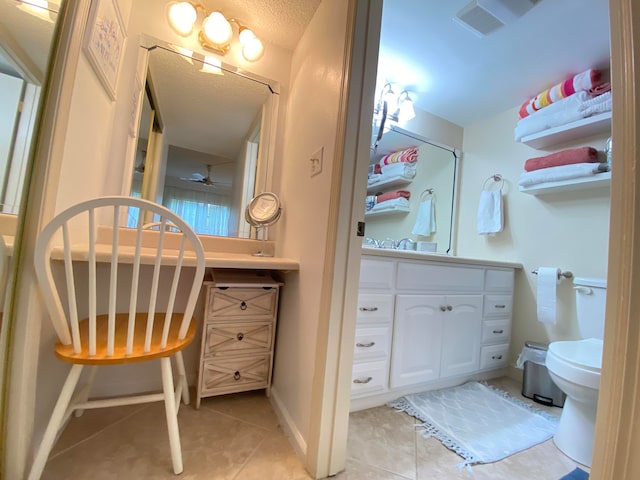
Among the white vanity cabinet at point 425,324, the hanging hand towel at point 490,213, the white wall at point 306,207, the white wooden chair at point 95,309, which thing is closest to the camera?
the white wooden chair at point 95,309

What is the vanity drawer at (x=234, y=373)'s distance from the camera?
1.27 m

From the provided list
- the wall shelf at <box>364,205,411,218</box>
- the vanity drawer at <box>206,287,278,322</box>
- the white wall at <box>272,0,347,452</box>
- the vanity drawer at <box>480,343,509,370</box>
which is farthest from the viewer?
the wall shelf at <box>364,205,411,218</box>

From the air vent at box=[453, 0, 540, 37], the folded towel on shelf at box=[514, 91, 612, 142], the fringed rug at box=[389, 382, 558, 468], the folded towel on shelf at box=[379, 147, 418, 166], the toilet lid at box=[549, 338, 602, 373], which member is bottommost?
the fringed rug at box=[389, 382, 558, 468]

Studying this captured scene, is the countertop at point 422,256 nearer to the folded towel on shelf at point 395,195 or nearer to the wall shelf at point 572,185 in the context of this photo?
the wall shelf at point 572,185

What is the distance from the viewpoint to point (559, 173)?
5.48 feet

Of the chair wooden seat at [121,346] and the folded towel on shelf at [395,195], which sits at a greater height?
the folded towel on shelf at [395,195]

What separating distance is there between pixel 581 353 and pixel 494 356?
63 centimetres

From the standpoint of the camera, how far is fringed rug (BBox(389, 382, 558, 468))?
1.16 m

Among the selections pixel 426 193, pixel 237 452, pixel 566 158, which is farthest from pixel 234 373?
pixel 566 158

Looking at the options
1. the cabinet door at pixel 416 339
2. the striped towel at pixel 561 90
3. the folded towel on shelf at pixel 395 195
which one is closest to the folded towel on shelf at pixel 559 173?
the striped towel at pixel 561 90

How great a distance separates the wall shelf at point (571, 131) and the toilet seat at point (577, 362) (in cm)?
122

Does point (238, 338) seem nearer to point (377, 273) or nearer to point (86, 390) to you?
point (86, 390)

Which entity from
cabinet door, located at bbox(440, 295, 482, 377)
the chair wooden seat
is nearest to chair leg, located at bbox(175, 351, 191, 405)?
the chair wooden seat

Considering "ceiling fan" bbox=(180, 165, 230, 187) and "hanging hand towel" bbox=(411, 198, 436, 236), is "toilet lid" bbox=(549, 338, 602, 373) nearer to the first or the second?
→ "hanging hand towel" bbox=(411, 198, 436, 236)
